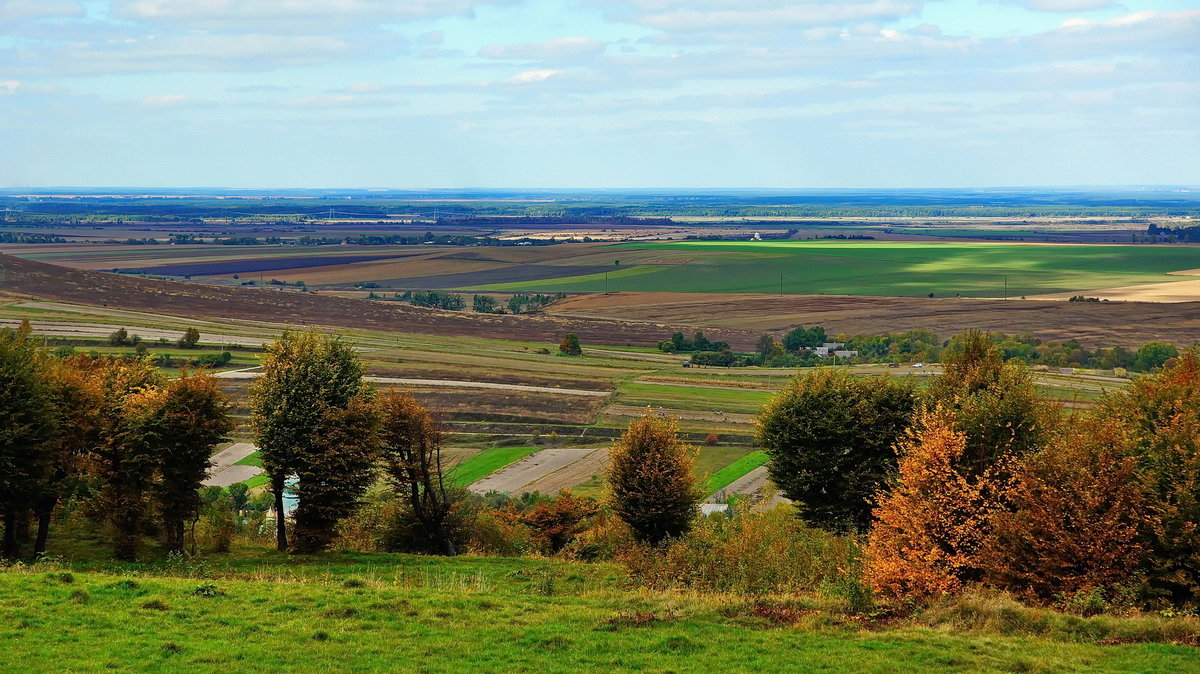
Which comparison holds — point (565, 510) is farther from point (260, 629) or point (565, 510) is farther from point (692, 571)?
point (260, 629)

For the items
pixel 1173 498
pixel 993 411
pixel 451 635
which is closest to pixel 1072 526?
pixel 1173 498

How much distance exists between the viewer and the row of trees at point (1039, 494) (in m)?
28.0

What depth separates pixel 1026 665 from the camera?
19.9 meters

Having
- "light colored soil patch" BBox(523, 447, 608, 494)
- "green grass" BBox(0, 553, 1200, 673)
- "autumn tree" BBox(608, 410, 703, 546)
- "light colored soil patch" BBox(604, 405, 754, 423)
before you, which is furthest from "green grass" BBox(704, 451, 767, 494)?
"green grass" BBox(0, 553, 1200, 673)

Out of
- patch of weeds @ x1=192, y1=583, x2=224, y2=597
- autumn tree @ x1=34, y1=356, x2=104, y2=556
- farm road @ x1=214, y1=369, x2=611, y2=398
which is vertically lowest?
farm road @ x1=214, y1=369, x2=611, y2=398

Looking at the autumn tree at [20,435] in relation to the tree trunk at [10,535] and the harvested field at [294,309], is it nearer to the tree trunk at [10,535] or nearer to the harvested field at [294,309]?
the tree trunk at [10,535]

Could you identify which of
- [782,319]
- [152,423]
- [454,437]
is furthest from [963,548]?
[782,319]

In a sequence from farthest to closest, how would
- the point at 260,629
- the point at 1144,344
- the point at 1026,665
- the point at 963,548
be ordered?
the point at 1144,344 < the point at 963,548 < the point at 260,629 < the point at 1026,665

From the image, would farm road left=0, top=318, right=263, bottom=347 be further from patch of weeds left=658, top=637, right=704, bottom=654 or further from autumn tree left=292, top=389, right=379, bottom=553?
patch of weeds left=658, top=637, right=704, bottom=654

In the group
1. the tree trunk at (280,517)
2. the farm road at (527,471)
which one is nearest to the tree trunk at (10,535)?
the tree trunk at (280,517)

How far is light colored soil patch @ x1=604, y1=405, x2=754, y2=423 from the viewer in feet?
258

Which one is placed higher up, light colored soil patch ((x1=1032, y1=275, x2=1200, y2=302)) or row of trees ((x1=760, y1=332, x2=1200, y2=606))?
row of trees ((x1=760, y1=332, x2=1200, y2=606))

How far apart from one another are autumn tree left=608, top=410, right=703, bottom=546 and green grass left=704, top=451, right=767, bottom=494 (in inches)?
838

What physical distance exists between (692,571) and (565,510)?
8882mm
